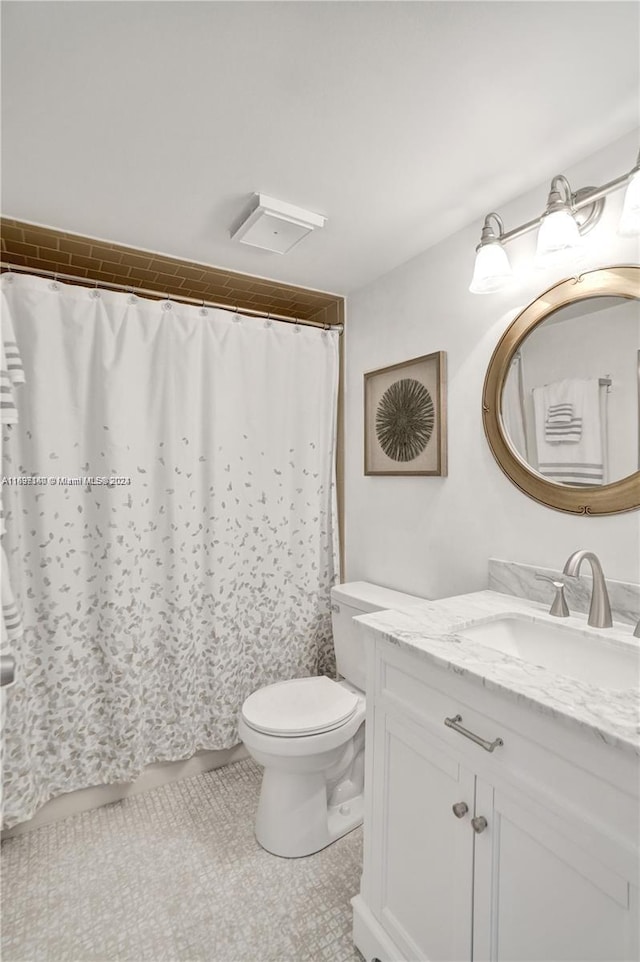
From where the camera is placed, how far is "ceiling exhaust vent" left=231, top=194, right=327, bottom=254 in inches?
63.3

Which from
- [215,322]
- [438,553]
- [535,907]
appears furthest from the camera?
[215,322]

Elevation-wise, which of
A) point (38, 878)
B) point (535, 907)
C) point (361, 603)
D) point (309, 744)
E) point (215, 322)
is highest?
point (215, 322)

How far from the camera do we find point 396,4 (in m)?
0.95

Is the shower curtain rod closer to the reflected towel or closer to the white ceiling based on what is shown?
the white ceiling

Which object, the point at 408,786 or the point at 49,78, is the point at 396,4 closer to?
the point at 49,78

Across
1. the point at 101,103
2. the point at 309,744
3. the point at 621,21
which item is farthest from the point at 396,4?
the point at 309,744

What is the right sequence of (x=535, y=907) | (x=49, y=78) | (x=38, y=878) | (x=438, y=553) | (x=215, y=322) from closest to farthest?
(x=535, y=907), (x=49, y=78), (x=38, y=878), (x=438, y=553), (x=215, y=322)

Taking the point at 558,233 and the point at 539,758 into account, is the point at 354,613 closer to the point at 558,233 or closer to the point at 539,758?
the point at 539,758

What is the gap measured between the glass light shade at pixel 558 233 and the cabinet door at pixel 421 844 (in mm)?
1284

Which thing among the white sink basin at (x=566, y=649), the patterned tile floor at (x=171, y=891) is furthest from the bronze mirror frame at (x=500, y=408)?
the patterned tile floor at (x=171, y=891)

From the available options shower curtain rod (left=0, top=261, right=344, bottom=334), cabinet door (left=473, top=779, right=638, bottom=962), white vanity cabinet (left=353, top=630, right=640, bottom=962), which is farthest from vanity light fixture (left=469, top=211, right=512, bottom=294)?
cabinet door (left=473, top=779, right=638, bottom=962)

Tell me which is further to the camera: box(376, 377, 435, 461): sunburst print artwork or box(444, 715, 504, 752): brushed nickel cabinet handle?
box(376, 377, 435, 461): sunburst print artwork

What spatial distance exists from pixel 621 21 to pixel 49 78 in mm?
1251

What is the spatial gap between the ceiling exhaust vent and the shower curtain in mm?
428
